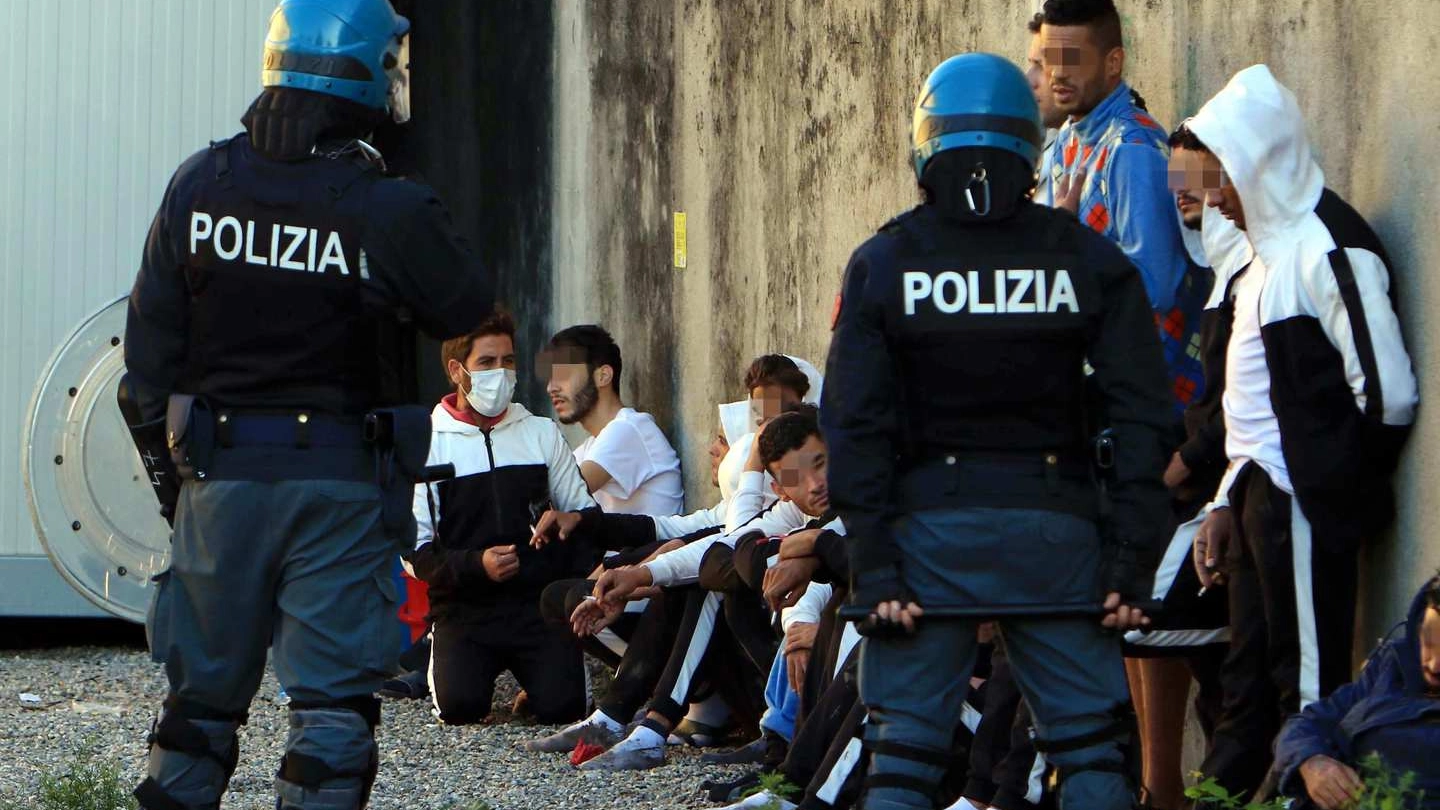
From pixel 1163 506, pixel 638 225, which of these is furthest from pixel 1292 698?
pixel 638 225

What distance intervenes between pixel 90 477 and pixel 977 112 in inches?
234

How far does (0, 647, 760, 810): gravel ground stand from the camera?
5.95 meters

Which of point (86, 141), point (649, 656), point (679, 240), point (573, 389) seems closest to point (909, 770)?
point (649, 656)

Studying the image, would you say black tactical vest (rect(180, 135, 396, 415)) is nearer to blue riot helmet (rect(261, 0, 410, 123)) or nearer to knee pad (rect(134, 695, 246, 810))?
blue riot helmet (rect(261, 0, 410, 123))

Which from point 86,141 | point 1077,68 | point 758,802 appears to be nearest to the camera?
point 1077,68

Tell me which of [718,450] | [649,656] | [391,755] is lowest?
[391,755]

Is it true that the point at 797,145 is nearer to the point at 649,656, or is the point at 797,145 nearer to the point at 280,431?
the point at 649,656

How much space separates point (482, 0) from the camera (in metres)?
10.6

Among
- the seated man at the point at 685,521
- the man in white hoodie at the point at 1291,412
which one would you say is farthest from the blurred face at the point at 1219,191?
the seated man at the point at 685,521

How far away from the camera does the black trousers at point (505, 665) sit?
24.2ft

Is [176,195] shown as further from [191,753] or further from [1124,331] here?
[1124,331]

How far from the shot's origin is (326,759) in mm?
4250

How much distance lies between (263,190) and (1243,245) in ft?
6.77

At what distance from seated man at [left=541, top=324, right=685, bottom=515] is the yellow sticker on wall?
74cm
